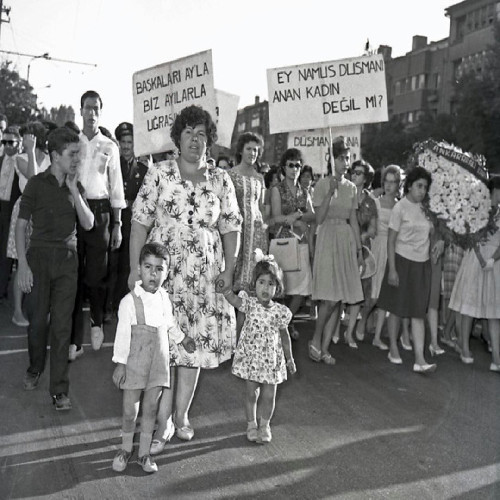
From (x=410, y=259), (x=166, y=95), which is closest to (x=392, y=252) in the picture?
(x=410, y=259)

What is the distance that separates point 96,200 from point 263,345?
9.50 feet

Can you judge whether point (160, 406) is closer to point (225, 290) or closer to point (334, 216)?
point (225, 290)

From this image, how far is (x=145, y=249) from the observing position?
4816mm

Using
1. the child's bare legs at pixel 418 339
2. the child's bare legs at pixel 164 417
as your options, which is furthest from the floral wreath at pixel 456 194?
the child's bare legs at pixel 164 417

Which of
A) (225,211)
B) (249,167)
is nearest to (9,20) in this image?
(249,167)

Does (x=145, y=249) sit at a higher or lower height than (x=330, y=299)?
higher

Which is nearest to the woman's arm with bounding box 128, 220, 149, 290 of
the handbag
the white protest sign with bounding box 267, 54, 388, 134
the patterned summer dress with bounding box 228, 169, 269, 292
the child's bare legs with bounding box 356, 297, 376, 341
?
the patterned summer dress with bounding box 228, 169, 269, 292

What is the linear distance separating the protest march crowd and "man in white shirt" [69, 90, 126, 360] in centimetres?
2

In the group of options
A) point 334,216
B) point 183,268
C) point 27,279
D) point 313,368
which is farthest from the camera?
point 334,216

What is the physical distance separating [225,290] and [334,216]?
11.2ft

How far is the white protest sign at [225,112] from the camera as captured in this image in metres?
10.7

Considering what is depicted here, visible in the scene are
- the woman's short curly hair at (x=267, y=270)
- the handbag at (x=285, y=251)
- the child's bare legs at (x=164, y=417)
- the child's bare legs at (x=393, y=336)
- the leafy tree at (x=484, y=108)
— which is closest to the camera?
the child's bare legs at (x=164, y=417)

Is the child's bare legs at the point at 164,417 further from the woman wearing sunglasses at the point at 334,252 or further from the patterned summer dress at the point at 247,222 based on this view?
the woman wearing sunglasses at the point at 334,252

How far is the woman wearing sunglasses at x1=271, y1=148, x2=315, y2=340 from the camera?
9.02 meters
